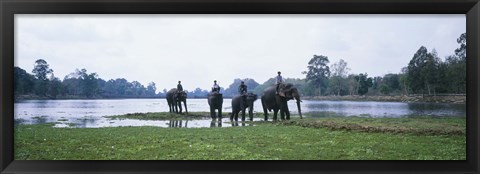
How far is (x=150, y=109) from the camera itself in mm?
6547

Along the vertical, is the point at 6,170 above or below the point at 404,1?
below

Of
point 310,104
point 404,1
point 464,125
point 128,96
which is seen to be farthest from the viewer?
point 310,104

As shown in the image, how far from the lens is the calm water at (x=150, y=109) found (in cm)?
619

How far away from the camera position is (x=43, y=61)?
6152 millimetres

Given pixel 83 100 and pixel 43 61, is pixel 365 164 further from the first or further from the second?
pixel 43 61

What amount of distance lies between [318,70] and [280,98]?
2.31 ft

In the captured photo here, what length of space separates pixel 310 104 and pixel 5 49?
4074mm

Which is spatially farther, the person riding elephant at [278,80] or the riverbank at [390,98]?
the person riding elephant at [278,80]

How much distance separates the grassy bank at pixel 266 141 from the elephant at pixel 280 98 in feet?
1.06

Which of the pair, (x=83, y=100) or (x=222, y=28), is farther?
(x=83, y=100)

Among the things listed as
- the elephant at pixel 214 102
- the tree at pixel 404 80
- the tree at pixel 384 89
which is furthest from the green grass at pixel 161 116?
the tree at pixel 404 80

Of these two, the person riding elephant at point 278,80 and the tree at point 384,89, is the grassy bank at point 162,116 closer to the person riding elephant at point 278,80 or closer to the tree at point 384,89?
A: the person riding elephant at point 278,80

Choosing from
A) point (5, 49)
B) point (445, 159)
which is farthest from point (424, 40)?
point (5, 49)

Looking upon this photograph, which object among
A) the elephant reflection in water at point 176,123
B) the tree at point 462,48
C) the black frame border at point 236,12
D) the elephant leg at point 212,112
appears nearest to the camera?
the black frame border at point 236,12
